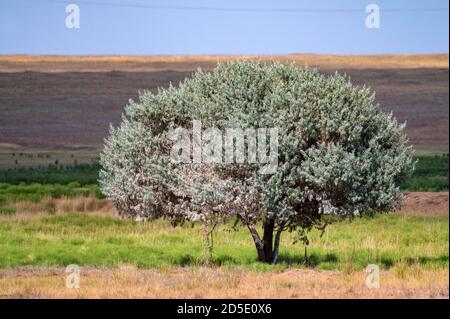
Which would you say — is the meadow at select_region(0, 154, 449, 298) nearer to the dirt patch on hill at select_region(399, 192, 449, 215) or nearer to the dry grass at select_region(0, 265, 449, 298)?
the dry grass at select_region(0, 265, 449, 298)

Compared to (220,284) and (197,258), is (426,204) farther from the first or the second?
(220,284)

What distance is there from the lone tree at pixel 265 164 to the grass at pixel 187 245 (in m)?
1.69

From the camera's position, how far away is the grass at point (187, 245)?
3712 centimetres

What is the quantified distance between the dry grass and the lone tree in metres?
2.22

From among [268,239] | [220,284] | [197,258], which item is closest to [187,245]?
[197,258]

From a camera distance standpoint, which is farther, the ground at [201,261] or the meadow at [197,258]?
the meadow at [197,258]

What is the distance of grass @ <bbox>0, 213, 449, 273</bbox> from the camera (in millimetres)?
37125

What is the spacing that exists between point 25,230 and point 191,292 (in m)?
22.6

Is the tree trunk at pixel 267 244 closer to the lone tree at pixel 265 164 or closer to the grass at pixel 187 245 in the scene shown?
the lone tree at pixel 265 164

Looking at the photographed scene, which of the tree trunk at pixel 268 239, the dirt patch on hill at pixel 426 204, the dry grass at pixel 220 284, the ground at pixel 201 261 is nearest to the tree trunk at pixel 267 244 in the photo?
the tree trunk at pixel 268 239

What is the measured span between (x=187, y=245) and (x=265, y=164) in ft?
32.2
